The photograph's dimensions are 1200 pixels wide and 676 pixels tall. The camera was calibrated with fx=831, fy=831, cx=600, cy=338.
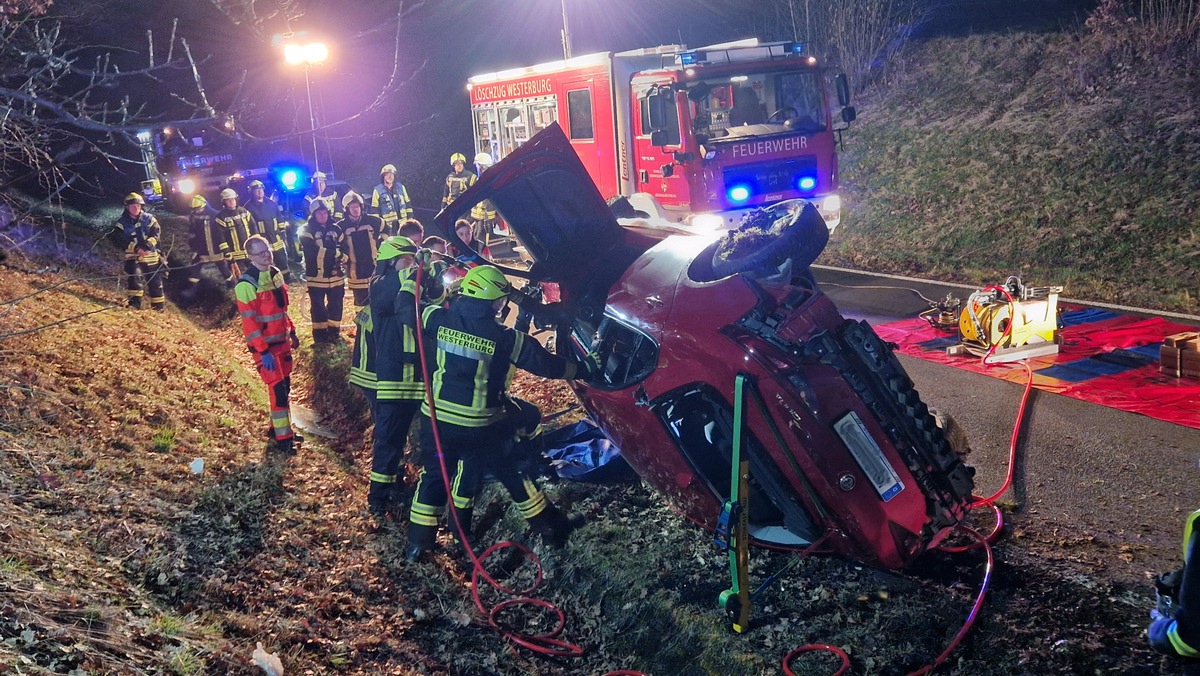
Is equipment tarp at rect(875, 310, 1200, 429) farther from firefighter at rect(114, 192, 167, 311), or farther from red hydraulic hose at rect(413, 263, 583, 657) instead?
firefighter at rect(114, 192, 167, 311)

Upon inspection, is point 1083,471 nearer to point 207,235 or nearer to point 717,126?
point 717,126

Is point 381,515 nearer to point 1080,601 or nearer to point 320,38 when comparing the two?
point 1080,601

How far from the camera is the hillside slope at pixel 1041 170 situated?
1108 centimetres

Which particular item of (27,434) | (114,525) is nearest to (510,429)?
(114,525)

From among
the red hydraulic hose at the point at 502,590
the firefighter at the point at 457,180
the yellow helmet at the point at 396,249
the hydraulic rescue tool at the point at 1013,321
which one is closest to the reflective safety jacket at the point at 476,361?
the red hydraulic hose at the point at 502,590

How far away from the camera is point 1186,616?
8.38 feet

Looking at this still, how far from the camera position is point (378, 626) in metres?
4.61

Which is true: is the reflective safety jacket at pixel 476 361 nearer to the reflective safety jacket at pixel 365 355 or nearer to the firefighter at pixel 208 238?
the reflective safety jacket at pixel 365 355

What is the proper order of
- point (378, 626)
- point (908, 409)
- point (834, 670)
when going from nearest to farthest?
point (834, 670)
point (908, 409)
point (378, 626)

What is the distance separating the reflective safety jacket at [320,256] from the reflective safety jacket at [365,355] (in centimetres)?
368

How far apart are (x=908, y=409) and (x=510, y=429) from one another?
2.45 metres

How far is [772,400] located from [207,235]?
10.0 meters

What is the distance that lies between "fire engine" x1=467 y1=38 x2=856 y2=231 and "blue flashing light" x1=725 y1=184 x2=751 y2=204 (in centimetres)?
1

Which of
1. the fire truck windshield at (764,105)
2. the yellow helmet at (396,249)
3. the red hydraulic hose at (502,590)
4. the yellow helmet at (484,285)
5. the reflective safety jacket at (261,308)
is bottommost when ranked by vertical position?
the red hydraulic hose at (502,590)
